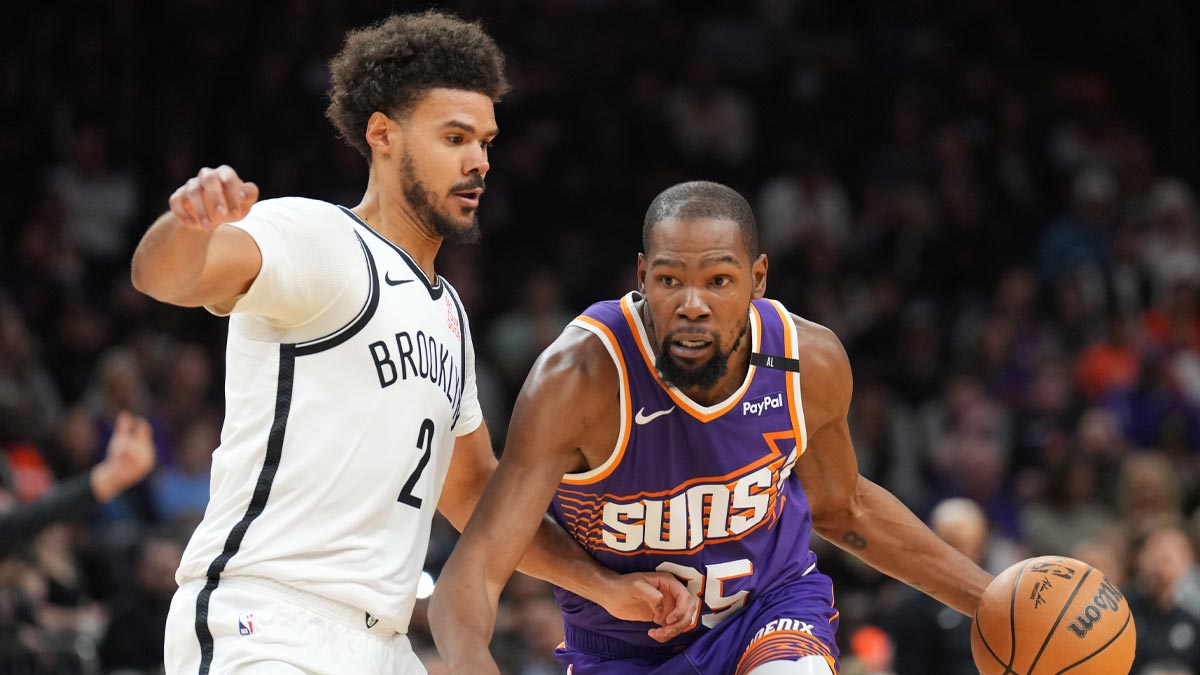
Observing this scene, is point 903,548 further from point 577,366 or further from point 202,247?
point 202,247

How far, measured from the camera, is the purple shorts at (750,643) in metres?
4.66

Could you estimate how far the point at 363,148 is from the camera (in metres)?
4.62

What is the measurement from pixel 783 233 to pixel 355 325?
9.38 meters

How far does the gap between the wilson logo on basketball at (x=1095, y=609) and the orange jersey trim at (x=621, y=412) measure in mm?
1557

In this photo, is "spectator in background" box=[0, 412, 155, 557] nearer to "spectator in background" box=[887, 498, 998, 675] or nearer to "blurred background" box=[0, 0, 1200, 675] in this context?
"blurred background" box=[0, 0, 1200, 675]

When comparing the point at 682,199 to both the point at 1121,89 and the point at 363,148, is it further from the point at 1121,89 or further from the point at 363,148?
the point at 1121,89

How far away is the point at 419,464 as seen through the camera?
4164 millimetres

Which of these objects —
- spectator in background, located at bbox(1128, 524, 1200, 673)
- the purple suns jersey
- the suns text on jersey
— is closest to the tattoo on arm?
the purple suns jersey

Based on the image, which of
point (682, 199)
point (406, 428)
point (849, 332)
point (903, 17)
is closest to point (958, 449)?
point (849, 332)

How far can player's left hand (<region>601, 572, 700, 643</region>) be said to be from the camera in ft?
15.5

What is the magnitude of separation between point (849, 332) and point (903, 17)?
4057 millimetres

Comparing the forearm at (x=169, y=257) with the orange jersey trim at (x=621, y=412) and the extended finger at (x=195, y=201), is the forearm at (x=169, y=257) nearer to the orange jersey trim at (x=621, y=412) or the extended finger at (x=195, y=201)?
the extended finger at (x=195, y=201)

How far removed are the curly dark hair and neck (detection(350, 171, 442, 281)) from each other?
0.82 ft

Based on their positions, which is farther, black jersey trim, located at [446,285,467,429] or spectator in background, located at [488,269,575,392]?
spectator in background, located at [488,269,575,392]
